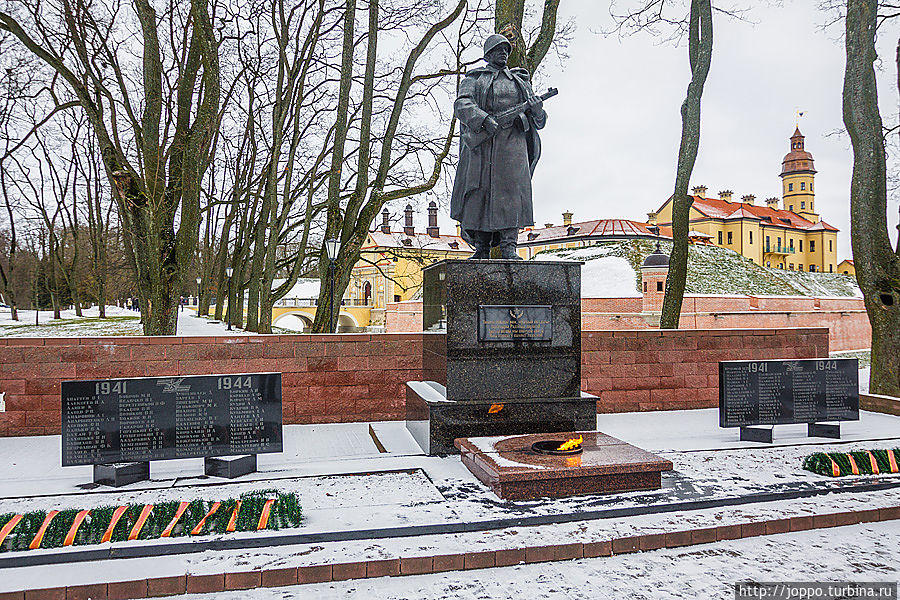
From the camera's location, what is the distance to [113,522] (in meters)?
4.09

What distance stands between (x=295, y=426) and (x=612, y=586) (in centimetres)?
532

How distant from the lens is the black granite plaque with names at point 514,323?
6270 millimetres

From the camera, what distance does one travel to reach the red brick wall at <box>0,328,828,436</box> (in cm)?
766

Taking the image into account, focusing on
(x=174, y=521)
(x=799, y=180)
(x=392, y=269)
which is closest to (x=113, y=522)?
(x=174, y=521)

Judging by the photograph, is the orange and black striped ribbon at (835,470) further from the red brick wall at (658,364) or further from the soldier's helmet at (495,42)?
the soldier's helmet at (495,42)

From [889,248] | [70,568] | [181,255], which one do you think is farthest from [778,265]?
[70,568]

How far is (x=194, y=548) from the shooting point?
12.9 ft

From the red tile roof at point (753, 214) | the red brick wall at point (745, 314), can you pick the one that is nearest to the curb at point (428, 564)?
the red brick wall at point (745, 314)

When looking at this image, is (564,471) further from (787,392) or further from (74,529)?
(787,392)

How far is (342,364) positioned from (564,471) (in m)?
4.30

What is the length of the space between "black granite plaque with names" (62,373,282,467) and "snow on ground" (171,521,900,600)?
2.24 metres

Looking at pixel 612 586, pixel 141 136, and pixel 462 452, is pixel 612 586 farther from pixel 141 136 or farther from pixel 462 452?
pixel 141 136

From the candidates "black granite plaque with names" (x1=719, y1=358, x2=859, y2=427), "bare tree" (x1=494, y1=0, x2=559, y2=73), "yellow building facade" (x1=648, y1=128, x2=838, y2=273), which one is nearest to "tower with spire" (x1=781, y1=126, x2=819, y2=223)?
"yellow building facade" (x1=648, y1=128, x2=838, y2=273)

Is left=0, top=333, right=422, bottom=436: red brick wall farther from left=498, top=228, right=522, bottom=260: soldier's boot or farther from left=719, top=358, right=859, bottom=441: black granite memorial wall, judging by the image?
left=719, top=358, right=859, bottom=441: black granite memorial wall
